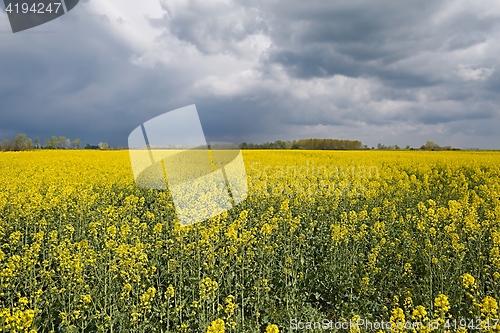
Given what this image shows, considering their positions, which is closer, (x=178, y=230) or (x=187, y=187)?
(x=178, y=230)

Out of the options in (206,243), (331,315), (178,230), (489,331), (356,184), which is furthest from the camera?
(356,184)

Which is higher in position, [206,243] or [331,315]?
Answer: [206,243]

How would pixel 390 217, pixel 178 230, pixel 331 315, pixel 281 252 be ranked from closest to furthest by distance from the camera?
pixel 331 315, pixel 178 230, pixel 281 252, pixel 390 217

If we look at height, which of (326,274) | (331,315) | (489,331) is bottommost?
(331,315)

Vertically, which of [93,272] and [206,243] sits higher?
[206,243]

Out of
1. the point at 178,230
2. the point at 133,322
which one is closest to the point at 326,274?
the point at 178,230

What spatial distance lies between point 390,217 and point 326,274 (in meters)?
3.91

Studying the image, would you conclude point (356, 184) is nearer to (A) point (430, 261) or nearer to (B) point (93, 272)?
(A) point (430, 261)

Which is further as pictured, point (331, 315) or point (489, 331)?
point (331, 315)

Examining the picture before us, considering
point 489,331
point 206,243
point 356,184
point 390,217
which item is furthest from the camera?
point 356,184

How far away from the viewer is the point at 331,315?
6395 mm

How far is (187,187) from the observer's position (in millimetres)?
15109

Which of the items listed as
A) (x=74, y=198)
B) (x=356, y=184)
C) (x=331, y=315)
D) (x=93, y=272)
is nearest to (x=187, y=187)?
(x=74, y=198)

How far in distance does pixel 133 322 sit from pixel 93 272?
6.73ft
